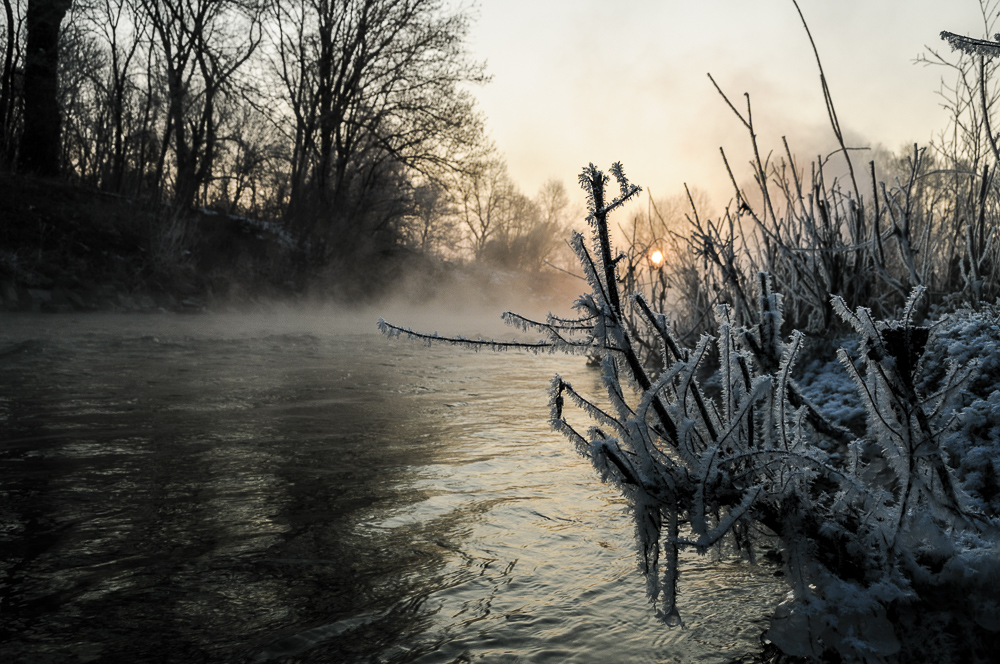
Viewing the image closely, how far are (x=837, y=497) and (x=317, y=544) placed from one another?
1.70 metres

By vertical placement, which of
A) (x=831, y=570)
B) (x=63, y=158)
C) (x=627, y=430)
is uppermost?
(x=63, y=158)

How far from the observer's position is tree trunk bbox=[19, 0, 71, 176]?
1503 cm

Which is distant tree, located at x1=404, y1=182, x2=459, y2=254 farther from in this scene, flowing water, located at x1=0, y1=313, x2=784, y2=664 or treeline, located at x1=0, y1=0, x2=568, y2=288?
flowing water, located at x1=0, y1=313, x2=784, y2=664

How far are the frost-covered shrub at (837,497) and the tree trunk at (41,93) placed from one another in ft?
58.2

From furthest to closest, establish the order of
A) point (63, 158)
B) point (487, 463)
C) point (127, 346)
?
point (63, 158) < point (127, 346) < point (487, 463)

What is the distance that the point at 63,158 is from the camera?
65.9ft

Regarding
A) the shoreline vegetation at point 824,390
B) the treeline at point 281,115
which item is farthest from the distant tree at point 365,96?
the shoreline vegetation at point 824,390

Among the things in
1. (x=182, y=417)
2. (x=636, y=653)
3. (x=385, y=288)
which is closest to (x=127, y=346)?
(x=182, y=417)

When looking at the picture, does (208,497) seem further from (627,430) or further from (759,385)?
(759,385)

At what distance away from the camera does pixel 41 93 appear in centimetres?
1535

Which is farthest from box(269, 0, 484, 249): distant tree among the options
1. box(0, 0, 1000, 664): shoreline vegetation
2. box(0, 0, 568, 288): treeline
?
box(0, 0, 1000, 664): shoreline vegetation

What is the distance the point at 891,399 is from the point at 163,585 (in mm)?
2052

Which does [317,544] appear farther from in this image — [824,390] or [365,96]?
[365,96]

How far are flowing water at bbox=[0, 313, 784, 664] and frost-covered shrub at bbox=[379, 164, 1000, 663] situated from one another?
307mm
